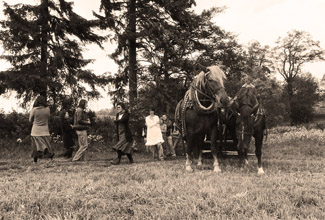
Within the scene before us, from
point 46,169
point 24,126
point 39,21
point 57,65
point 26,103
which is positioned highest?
point 39,21

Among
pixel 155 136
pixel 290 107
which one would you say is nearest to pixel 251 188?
pixel 155 136

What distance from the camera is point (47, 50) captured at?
16.1 meters

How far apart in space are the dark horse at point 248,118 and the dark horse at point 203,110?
1.81ft

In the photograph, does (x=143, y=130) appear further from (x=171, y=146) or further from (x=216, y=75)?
(x=216, y=75)

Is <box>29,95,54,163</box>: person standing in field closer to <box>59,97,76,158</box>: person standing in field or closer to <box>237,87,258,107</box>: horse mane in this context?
<box>59,97,76,158</box>: person standing in field

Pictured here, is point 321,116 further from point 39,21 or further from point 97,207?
point 97,207

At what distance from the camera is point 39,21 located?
51.1 ft

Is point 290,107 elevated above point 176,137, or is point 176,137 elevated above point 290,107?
point 290,107

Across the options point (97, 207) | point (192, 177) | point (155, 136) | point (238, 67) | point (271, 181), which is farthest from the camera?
point (238, 67)

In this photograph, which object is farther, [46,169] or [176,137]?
[176,137]

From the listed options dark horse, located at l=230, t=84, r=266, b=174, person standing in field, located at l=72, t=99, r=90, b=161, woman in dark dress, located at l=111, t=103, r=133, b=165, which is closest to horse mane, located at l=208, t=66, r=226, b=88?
dark horse, located at l=230, t=84, r=266, b=174

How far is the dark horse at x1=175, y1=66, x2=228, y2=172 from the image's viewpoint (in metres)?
7.45

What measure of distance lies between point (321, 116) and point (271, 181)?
53428mm

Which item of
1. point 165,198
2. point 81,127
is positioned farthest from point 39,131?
point 165,198
